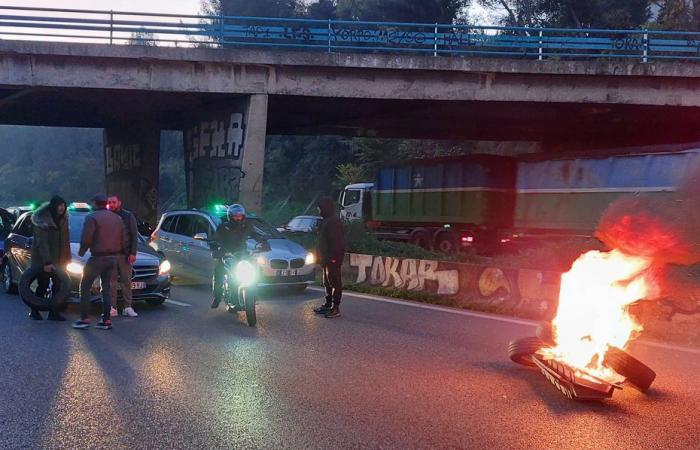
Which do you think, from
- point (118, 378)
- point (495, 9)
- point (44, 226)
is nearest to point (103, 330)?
point (44, 226)

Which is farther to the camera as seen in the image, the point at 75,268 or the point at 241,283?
the point at 75,268

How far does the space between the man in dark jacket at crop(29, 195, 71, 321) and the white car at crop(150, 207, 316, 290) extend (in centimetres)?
276

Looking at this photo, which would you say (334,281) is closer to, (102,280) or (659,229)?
(102,280)

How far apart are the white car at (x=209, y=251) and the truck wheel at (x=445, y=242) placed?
10.6 metres

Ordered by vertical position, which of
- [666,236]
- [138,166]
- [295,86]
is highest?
[295,86]

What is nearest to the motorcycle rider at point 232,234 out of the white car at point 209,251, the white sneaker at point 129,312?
the white sneaker at point 129,312

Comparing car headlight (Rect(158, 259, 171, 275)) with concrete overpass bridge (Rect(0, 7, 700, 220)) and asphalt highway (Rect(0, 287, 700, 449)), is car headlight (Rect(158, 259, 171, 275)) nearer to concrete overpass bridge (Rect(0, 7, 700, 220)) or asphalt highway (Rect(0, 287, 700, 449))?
asphalt highway (Rect(0, 287, 700, 449))

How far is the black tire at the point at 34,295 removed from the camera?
916cm

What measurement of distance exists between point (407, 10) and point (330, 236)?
3852 cm

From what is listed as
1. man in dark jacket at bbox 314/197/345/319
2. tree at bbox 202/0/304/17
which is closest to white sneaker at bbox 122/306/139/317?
man in dark jacket at bbox 314/197/345/319

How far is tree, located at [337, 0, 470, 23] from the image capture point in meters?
45.4

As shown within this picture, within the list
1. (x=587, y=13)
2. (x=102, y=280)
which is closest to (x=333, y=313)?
(x=102, y=280)

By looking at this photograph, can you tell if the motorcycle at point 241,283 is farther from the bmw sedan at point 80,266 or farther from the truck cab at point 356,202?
the truck cab at point 356,202

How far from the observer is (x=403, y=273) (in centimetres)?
1293
